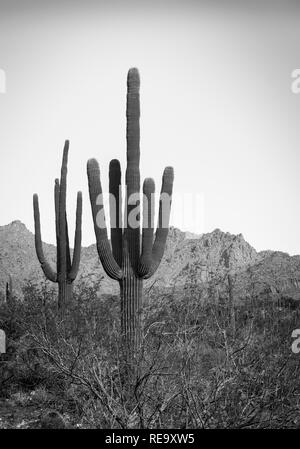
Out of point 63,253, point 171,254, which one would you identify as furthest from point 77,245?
point 171,254

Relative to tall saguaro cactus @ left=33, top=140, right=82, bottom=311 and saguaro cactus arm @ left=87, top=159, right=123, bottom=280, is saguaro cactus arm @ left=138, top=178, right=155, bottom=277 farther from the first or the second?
tall saguaro cactus @ left=33, top=140, right=82, bottom=311

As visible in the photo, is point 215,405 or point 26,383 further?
point 26,383

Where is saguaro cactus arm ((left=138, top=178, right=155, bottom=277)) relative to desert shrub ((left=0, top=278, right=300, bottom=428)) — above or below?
above

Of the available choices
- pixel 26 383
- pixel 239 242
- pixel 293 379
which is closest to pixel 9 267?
pixel 239 242

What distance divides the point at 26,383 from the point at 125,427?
12.3 ft

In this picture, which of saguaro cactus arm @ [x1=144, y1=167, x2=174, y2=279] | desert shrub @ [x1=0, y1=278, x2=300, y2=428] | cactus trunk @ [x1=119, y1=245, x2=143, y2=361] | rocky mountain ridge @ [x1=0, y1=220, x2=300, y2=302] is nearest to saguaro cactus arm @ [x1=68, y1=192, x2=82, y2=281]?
desert shrub @ [x1=0, y1=278, x2=300, y2=428]

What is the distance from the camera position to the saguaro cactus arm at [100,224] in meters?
6.39

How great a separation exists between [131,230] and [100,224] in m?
0.53

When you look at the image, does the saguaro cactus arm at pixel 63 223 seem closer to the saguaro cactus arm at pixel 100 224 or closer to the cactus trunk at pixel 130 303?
the saguaro cactus arm at pixel 100 224

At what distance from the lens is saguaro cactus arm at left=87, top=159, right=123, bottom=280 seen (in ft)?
21.0

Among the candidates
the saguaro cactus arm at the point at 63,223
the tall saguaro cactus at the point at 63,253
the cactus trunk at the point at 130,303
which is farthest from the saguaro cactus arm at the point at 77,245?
the cactus trunk at the point at 130,303
